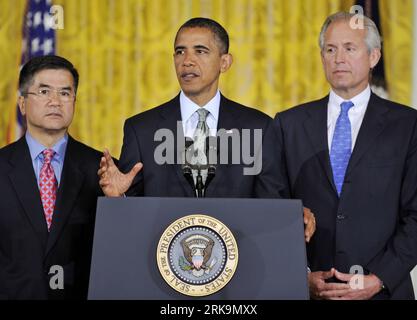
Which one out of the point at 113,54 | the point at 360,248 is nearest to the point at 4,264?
the point at 360,248

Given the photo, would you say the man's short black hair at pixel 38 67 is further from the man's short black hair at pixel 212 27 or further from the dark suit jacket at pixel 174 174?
the man's short black hair at pixel 212 27

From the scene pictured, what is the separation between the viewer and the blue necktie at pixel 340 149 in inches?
113

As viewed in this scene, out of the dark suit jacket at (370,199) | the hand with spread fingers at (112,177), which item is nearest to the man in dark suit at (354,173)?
the dark suit jacket at (370,199)

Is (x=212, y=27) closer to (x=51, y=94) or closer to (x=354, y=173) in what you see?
(x=51, y=94)

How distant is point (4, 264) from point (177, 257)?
2.61ft

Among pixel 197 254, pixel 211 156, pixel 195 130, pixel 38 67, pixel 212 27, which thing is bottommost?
pixel 197 254

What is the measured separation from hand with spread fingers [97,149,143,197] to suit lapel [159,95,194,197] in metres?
0.31

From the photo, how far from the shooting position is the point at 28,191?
2820 mm

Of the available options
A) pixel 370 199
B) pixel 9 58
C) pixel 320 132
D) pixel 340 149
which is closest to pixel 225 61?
pixel 320 132

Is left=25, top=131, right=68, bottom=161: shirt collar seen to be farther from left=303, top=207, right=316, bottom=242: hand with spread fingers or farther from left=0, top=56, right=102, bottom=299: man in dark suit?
left=303, top=207, right=316, bottom=242: hand with spread fingers

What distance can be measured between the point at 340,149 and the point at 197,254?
888 millimetres

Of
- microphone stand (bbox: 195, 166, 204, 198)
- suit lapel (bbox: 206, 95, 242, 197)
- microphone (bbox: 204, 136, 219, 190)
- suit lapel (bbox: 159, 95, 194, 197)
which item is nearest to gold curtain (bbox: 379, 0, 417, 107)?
suit lapel (bbox: 206, 95, 242, 197)

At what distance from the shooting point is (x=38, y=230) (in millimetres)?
2785
